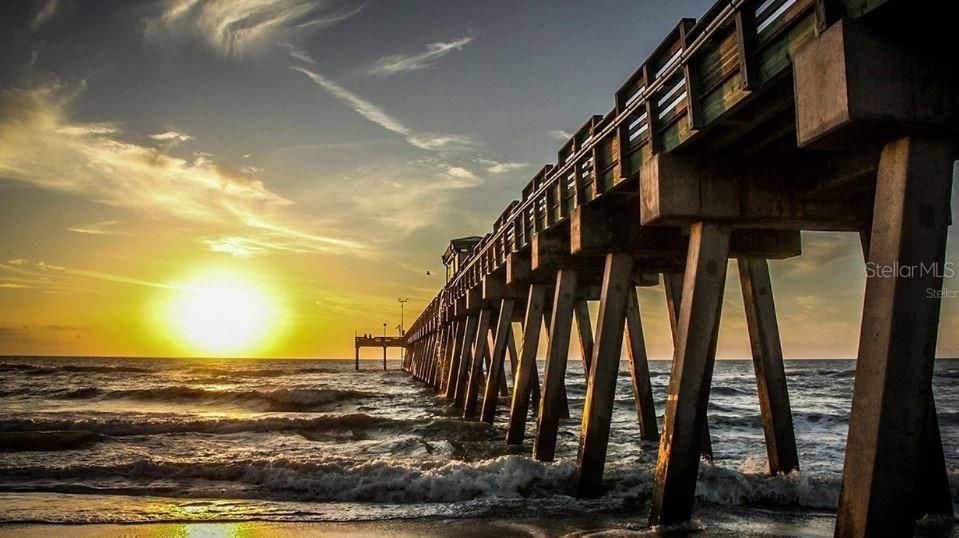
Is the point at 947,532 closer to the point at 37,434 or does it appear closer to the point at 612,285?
the point at 612,285

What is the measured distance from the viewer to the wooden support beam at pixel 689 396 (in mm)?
6613

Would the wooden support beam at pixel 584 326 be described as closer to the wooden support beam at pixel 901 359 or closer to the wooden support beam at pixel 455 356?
the wooden support beam at pixel 455 356

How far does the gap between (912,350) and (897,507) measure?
944 mm

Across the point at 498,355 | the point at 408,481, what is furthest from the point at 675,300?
the point at 498,355

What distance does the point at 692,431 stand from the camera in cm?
662

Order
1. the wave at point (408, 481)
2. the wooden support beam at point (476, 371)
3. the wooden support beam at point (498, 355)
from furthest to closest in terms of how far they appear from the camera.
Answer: the wooden support beam at point (476, 371) → the wooden support beam at point (498, 355) → the wave at point (408, 481)

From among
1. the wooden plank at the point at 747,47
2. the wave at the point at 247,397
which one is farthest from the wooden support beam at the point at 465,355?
the wooden plank at the point at 747,47

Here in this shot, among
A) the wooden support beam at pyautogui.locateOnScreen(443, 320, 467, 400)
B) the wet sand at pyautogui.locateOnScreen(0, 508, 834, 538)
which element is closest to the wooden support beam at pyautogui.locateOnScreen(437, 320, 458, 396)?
the wooden support beam at pyautogui.locateOnScreen(443, 320, 467, 400)

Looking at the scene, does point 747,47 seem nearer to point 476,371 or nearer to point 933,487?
point 933,487

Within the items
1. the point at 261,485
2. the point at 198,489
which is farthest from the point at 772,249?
the point at 198,489

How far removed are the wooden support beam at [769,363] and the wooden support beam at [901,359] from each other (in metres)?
5.37

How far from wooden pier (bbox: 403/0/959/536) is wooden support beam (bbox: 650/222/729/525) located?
0.05 feet

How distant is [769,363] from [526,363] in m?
5.27

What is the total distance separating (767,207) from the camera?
7293mm
